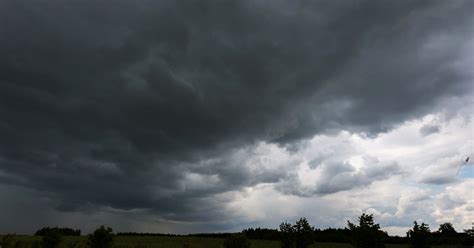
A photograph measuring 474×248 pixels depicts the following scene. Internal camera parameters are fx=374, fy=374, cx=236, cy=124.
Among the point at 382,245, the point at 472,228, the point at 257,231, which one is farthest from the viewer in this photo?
the point at 257,231

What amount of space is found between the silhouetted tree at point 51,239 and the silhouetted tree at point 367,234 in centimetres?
4158

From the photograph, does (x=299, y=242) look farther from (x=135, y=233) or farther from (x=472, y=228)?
(x=135, y=233)

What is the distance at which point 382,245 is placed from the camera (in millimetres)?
34000

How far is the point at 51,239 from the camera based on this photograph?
53.2 meters

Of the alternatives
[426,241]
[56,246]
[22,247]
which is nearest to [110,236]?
[56,246]

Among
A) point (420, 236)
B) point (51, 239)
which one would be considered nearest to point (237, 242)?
point (420, 236)

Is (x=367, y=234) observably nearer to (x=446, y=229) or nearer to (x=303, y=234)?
(x=303, y=234)

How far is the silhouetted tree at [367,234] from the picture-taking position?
111 ft

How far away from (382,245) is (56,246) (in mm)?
44336

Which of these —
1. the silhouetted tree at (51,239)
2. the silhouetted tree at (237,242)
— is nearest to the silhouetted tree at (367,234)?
the silhouetted tree at (237,242)

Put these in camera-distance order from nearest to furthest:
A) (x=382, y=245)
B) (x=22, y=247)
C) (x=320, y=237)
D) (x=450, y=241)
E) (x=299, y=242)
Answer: (x=382, y=245)
(x=299, y=242)
(x=22, y=247)
(x=450, y=241)
(x=320, y=237)

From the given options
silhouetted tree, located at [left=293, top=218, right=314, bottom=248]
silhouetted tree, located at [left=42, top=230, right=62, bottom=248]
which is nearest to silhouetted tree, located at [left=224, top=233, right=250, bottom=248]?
silhouetted tree, located at [left=293, top=218, right=314, bottom=248]

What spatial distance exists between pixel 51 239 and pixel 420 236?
47.6m

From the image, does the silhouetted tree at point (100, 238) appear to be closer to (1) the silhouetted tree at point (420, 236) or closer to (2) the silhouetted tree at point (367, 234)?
(2) the silhouetted tree at point (367, 234)
